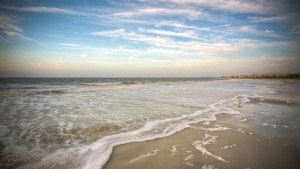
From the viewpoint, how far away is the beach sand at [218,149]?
11.2ft

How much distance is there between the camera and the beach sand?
134 inches

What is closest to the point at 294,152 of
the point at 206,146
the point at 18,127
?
the point at 206,146

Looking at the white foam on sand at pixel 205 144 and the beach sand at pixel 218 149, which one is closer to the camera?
the beach sand at pixel 218 149

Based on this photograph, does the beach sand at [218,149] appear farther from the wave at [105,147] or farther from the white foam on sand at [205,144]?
the wave at [105,147]

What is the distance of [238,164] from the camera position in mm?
3398

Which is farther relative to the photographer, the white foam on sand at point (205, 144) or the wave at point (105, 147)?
the white foam on sand at point (205, 144)

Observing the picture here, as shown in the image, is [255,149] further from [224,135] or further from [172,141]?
[172,141]

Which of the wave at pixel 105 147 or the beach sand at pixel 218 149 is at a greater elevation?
the wave at pixel 105 147

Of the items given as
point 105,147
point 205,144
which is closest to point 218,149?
point 205,144

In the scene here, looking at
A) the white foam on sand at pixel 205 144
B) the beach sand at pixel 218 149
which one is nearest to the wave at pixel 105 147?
the white foam on sand at pixel 205 144

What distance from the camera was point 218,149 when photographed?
4090 mm

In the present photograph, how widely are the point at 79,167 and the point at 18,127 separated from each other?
4005 millimetres

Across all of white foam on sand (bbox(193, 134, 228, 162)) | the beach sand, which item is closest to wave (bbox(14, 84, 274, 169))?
white foam on sand (bbox(193, 134, 228, 162))

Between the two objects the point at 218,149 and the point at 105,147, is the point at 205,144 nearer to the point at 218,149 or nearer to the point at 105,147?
the point at 218,149
